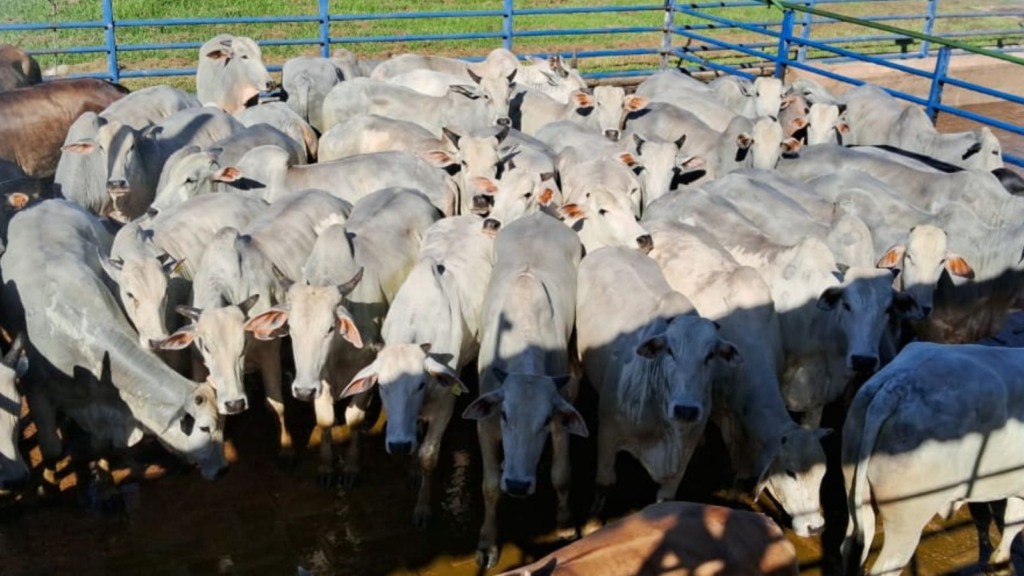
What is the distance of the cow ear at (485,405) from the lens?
6078 mm

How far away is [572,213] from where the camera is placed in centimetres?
852

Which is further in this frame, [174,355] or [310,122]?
[310,122]

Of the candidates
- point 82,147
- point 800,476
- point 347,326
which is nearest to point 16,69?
point 82,147

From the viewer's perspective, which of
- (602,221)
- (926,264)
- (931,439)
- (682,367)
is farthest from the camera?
(602,221)

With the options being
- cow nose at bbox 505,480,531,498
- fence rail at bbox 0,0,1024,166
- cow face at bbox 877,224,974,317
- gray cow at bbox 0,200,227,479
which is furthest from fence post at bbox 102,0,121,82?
cow face at bbox 877,224,974,317

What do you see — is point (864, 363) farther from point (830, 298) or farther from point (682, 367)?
point (682, 367)

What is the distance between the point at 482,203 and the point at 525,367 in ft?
9.02

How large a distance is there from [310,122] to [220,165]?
111 inches

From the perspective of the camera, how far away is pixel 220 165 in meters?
9.50

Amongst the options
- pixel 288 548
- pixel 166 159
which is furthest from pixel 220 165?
pixel 288 548

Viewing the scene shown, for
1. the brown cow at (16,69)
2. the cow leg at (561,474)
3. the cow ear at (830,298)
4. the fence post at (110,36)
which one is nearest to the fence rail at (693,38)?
the fence post at (110,36)

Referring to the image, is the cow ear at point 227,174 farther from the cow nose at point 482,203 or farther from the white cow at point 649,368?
the white cow at point 649,368

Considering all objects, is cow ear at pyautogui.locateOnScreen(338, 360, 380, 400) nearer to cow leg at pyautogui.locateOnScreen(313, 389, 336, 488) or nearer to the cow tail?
cow leg at pyautogui.locateOnScreen(313, 389, 336, 488)

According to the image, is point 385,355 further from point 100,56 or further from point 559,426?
point 100,56
